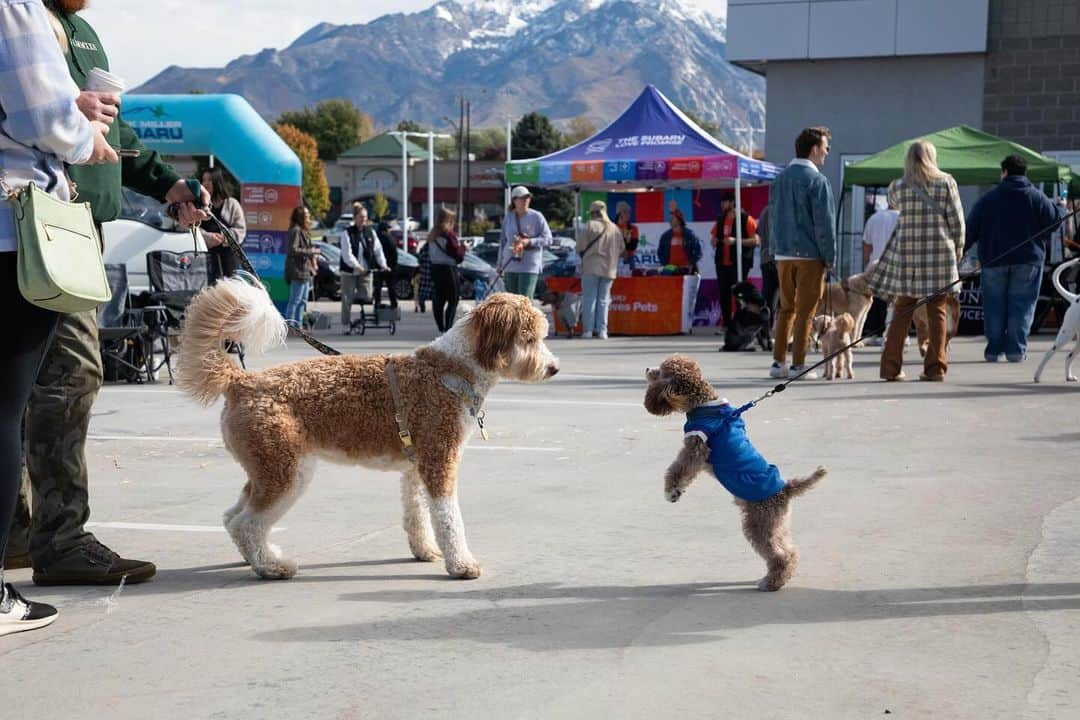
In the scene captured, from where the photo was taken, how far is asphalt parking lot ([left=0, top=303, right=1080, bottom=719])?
11.6 ft

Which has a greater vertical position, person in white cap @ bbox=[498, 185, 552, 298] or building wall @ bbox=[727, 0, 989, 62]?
building wall @ bbox=[727, 0, 989, 62]

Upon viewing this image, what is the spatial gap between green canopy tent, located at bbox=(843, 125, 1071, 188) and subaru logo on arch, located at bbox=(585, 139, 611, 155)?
12.3ft

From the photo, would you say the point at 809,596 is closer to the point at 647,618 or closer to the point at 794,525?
the point at 647,618

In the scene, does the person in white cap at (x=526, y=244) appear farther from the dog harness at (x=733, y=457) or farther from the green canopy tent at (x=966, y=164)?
the dog harness at (x=733, y=457)

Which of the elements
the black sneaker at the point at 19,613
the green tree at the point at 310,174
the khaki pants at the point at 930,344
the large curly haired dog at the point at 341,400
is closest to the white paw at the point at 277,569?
the large curly haired dog at the point at 341,400

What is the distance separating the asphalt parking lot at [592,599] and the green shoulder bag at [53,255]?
112 centimetres

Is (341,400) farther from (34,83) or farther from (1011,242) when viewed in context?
(1011,242)

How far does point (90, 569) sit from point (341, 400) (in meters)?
1.14

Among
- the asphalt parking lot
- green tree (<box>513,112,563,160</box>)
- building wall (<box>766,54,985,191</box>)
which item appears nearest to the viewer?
the asphalt parking lot

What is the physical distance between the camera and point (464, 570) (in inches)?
189

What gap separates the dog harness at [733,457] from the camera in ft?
15.2

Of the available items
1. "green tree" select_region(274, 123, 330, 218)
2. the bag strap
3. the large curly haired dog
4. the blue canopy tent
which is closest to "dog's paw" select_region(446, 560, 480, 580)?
the large curly haired dog

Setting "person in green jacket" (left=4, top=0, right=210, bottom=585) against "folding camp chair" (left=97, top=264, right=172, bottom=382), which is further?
"folding camp chair" (left=97, top=264, right=172, bottom=382)

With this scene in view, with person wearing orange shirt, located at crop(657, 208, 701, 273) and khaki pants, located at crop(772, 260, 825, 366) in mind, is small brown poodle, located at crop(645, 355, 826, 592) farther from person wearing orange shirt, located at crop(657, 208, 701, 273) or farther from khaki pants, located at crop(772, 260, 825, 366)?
person wearing orange shirt, located at crop(657, 208, 701, 273)
